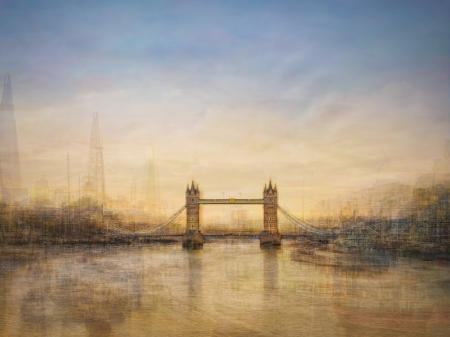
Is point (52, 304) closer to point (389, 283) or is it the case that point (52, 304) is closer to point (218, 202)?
point (389, 283)

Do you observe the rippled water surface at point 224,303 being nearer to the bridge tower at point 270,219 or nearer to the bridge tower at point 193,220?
the bridge tower at point 193,220

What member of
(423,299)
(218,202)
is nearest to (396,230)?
(218,202)

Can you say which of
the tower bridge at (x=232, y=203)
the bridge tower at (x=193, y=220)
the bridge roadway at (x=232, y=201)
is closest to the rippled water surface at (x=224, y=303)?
the bridge tower at (x=193, y=220)

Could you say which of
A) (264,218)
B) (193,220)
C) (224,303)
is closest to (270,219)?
(264,218)

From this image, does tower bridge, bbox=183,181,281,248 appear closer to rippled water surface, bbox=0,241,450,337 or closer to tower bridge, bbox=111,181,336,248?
tower bridge, bbox=111,181,336,248

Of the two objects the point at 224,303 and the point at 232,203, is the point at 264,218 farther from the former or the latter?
the point at 224,303
